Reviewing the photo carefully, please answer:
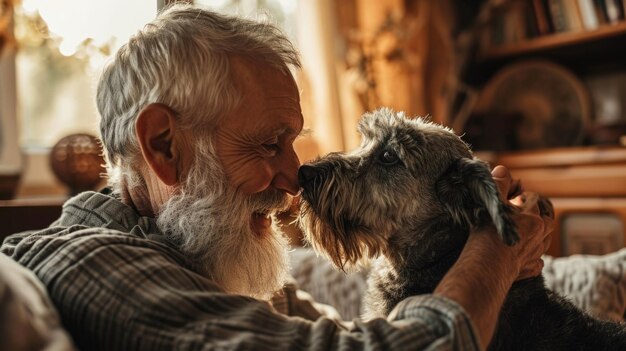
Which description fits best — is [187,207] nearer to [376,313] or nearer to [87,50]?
[376,313]

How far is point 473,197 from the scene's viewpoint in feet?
4.25

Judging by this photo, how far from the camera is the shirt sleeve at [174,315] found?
2.99 ft

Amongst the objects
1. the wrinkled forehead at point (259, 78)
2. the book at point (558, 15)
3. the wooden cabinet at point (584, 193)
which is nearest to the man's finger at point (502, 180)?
the wrinkled forehead at point (259, 78)

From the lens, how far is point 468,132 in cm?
450

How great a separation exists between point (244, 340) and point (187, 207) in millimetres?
483

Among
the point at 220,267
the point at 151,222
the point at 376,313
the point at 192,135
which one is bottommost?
the point at 376,313

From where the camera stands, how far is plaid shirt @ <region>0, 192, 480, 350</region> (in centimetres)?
91

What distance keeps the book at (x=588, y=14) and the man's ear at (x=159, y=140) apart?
3.40 metres

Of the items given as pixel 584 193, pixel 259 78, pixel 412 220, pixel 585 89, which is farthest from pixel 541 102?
pixel 259 78

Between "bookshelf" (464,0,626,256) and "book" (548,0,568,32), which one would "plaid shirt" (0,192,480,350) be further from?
"book" (548,0,568,32)

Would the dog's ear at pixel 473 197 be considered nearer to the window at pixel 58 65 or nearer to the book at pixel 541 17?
the window at pixel 58 65

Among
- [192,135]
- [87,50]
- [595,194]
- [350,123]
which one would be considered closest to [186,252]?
[192,135]

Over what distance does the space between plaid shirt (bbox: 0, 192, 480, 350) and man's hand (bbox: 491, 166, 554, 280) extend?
0.98 feet

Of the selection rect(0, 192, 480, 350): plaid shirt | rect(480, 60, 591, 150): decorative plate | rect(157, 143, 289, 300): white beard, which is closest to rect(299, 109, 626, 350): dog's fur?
rect(157, 143, 289, 300): white beard
